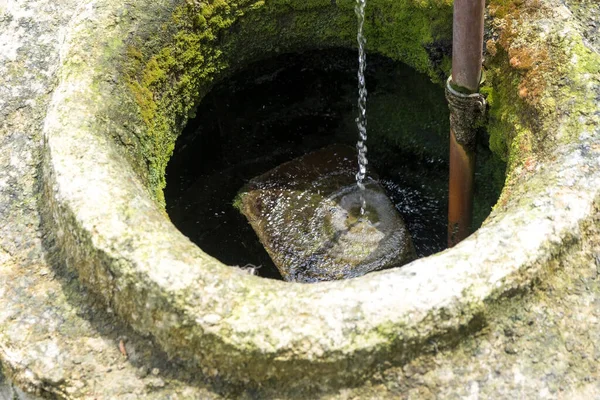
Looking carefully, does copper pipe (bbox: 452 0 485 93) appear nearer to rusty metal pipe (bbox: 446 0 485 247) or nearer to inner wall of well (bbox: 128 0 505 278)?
rusty metal pipe (bbox: 446 0 485 247)

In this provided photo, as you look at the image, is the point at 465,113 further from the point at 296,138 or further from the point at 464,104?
the point at 296,138

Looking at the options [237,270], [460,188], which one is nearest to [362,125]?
[460,188]

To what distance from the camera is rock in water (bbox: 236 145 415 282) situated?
4.67 meters

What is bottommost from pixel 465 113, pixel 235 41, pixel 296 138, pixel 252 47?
pixel 296 138

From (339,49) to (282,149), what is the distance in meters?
1.00

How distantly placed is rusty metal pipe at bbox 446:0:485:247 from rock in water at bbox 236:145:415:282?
696 mm

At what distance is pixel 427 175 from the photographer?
528 centimetres

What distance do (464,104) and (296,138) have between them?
217cm

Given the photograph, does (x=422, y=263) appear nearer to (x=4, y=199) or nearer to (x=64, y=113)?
(x=64, y=113)

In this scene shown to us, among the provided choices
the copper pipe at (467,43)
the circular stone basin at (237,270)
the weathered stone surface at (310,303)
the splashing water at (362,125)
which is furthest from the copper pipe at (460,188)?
the splashing water at (362,125)

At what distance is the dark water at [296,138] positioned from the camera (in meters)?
4.98

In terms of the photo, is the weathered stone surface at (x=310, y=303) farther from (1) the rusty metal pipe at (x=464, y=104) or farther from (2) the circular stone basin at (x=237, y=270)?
(1) the rusty metal pipe at (x=464, y=104)

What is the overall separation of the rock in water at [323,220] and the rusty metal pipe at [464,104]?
70 cm

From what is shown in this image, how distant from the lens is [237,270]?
2688mm
